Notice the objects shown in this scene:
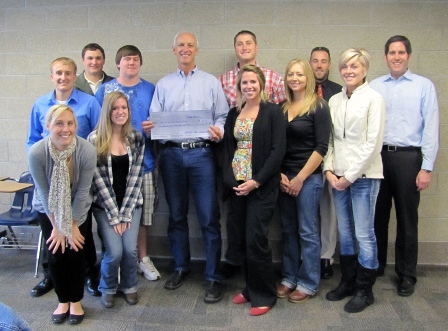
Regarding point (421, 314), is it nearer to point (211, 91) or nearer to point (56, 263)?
point (211, 91)

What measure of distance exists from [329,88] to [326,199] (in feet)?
2.63

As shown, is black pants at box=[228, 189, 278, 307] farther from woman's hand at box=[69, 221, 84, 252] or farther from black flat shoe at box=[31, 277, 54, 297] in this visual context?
black flat shoe at box=[31, 277, 54, 297]

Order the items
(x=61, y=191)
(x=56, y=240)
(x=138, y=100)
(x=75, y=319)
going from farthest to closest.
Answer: (x=138, y=100) → (x=75, y=319) → (x=56, y=240) → (x=61, y=191)

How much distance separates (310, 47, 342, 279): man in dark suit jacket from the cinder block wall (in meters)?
0.30

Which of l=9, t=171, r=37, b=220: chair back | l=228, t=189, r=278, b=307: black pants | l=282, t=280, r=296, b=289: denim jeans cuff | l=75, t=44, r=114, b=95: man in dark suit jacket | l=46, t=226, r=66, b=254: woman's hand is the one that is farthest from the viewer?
l=9, t=171, r=37, b=220: chair back

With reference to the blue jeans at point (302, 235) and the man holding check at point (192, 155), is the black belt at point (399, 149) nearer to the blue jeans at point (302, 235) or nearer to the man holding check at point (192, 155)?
the blue jeans at point (302, 235)

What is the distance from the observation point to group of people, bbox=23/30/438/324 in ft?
8.68

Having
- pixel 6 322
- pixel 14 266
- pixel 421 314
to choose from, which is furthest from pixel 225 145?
pixel 14 266

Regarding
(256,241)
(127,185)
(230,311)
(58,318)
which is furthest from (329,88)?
(58,318)

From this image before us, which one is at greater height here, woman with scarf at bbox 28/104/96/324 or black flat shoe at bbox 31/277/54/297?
woman with scarf at bbox 28/104/96/324

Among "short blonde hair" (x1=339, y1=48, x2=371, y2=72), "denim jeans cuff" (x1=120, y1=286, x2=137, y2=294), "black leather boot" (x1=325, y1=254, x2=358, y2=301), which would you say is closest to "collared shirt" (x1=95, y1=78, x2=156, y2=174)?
"denim jeans cuff" (x1=120, y1=286, x2=137, y2=294)

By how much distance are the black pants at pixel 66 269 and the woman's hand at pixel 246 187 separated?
0.97 meters

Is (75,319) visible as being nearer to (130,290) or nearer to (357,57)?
(130,290)

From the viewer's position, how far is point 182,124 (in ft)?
9.91
